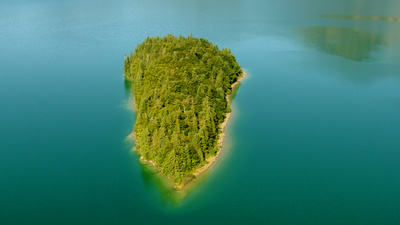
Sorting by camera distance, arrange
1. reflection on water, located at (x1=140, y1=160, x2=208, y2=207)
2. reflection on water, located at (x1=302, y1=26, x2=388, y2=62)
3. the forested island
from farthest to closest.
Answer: reflection on water, located at (x1=302, y1=26, x2=388, y2=62) → the forested island → reflection on water, located at (x1=140, y1=160, x2=208, y2=207)

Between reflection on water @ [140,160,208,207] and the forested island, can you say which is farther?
the forested island

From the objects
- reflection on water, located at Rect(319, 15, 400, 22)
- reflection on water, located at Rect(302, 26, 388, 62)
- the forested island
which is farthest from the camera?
reflection on water, located at Rect(319, 15, 400, 22)

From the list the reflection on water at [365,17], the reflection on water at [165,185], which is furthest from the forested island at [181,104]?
the reflection on water at [365,17]

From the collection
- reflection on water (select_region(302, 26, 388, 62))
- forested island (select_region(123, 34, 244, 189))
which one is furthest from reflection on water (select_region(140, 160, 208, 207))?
reflection on water (select_region(302, 26, 388, 62))

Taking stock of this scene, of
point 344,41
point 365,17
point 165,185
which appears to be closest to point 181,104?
point 165,185

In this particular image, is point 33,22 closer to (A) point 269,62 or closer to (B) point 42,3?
(B) point 42,3

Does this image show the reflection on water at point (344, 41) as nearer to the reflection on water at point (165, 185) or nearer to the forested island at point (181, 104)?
the forested island at point (181, 104)

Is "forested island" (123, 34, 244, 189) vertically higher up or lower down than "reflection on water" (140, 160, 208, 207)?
higher up

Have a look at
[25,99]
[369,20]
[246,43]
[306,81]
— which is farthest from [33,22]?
[369,20]

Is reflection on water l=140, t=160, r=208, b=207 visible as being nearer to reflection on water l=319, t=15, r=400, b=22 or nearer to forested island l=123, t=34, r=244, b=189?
forested island l=123, t=34, r=244, b=189
